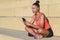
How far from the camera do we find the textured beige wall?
397 inches

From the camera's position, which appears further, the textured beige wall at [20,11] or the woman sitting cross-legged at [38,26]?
the textured beige wall at [20,11]

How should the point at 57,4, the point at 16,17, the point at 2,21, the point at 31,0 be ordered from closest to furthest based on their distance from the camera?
1. the point at 57,4
2. the point at 31,0
3. the point at 16,17
4. the point at 2,21

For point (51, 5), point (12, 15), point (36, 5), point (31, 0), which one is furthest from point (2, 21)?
point (36, 5)

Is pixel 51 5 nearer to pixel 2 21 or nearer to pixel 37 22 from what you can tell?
pixel 37 22

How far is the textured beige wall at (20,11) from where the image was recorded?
10.1 meters

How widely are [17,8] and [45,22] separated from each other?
4301 mm

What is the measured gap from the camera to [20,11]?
1209 centimetres

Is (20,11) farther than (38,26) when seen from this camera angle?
Yes

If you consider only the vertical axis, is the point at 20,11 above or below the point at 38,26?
below

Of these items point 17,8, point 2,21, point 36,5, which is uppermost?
point 36,5

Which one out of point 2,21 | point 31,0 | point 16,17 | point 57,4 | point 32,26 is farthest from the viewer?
point 2,21

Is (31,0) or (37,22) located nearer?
(37,22)

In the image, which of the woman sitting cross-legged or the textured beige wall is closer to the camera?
the woman sitting cross-legged

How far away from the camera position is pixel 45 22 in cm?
819
